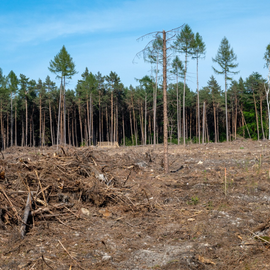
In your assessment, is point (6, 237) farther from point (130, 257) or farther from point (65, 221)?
point (130, 257)

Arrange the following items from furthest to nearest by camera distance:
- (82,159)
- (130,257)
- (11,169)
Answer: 1. (82,159)
2. (11,169)
3. (130,257)

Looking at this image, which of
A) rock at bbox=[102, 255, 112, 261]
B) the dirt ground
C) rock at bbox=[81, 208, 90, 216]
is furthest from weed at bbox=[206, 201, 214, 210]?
rock at bbox=[102, 255, 112, 261]

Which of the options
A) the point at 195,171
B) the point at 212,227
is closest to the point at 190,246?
the point at 212,227

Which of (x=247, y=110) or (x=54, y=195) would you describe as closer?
(x=54, y=195)

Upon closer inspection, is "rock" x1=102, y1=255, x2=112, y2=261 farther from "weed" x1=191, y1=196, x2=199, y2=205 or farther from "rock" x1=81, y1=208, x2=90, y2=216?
"weed" x1=191, y1=196, x2=199, y2=205

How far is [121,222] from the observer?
6.89 m

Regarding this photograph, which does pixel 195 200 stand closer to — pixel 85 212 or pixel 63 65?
pixel 85 212

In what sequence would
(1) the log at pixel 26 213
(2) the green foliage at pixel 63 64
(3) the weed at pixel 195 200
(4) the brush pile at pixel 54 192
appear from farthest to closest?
(2) the green foliage at pixel 63 64 < (3) the weed at pixel 195 200 < (4) the brush pile at pixel 54 192 < (1) the log at pixel 26 213

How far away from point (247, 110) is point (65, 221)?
Answer: 54.1 m

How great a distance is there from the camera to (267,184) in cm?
952

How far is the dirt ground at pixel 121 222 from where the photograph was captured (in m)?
4.79

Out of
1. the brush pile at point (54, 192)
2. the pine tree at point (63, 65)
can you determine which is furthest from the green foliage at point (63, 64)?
the brush pile at point (54, 192)

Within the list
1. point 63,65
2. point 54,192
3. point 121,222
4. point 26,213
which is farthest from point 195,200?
point 63,65

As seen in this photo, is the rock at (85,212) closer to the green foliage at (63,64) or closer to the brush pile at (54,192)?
the brush pile at (54,192)
